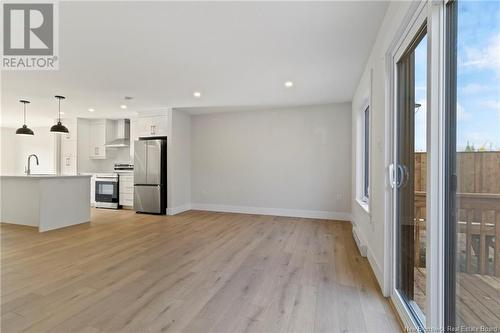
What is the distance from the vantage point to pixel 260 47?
2.67 m

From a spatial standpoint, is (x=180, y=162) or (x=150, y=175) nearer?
(x=150, y=175)

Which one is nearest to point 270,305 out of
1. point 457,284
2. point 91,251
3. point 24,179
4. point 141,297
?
point 141,297

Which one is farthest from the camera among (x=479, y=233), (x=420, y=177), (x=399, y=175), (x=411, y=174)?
(x=399, y=175)

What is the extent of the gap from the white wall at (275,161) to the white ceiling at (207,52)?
658 millimetres

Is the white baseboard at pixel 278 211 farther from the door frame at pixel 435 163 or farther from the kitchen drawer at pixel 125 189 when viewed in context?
the door frame at pixel 435 163

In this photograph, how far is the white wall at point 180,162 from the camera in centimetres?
556

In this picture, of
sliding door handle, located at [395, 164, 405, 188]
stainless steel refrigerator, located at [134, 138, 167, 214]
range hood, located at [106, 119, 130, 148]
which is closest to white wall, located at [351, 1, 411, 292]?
sliding door handle, located at [395, 164, 405, 188]

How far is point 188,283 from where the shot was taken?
230 centimetres

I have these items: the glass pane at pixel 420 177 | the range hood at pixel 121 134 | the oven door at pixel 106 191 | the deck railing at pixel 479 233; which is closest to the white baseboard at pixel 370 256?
the glass pane at pixel 420 177

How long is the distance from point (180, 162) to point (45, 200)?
8.62 ft

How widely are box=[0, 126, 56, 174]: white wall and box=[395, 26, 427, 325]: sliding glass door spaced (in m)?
9.08

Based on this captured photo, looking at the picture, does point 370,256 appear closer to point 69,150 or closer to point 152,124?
point 152,124

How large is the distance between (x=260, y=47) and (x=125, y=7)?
4.47 ft

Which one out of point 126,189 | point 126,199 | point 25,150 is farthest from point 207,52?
point 25,150
